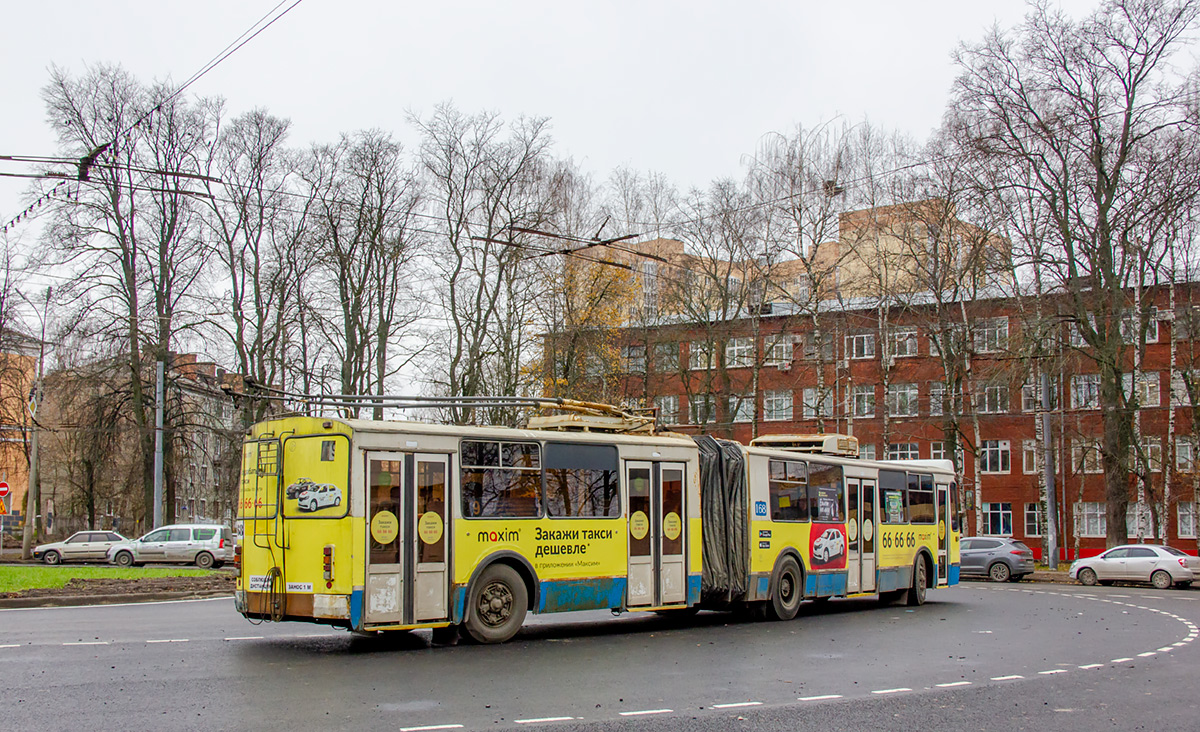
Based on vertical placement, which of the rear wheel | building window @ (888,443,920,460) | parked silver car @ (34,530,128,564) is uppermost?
building window @ (888,443,920,460)

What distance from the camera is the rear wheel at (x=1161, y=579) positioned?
33.6 metres

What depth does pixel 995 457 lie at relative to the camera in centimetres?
5722

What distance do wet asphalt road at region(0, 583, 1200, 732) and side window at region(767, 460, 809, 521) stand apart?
74.4 inches

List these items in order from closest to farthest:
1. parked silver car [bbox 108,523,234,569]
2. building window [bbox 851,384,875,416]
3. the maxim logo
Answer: the maxim logo → parked silver car [bbox 108,523,234,569] → building window [bbox 851,384,875,416]

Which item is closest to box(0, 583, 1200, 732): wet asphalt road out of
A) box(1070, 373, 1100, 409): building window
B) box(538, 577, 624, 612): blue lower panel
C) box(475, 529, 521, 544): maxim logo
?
box(538, 577, 624, 612): blue lower panel

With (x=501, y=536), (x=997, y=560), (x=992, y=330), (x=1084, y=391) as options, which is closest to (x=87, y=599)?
(x=501, y=536)

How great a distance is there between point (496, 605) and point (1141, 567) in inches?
1051

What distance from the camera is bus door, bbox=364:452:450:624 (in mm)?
13227

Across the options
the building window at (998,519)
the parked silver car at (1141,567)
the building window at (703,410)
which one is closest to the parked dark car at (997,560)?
the parked silver car at (1141,567)

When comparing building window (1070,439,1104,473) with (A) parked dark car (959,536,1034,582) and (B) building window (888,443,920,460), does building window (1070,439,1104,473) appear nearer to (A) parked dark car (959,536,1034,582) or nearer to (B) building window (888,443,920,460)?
(B) building window (888,443,920,460)

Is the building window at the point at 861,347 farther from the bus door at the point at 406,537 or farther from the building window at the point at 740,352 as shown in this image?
the bus door at the point at 406,537

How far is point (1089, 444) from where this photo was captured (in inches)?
1898

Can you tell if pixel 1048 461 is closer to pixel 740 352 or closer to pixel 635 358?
pixel 635 358

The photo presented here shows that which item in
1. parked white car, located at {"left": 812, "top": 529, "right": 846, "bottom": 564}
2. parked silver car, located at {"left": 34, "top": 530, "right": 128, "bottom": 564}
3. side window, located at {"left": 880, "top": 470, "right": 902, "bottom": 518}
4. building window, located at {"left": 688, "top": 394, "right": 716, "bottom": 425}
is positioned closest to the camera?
parked white car, located at {"left": 812, "top": 529, "right": 846, "bottom": 564}
